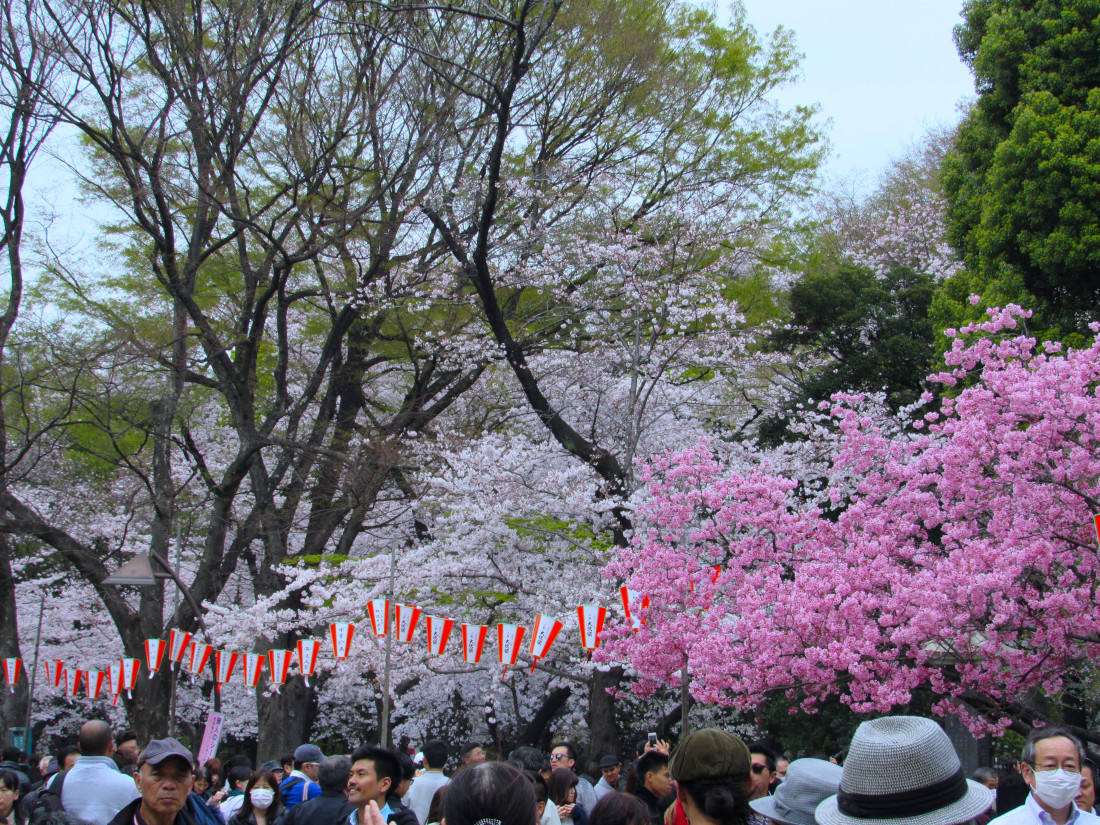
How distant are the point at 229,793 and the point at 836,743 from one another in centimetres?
847

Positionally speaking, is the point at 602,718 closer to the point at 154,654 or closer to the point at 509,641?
the point at 509,641

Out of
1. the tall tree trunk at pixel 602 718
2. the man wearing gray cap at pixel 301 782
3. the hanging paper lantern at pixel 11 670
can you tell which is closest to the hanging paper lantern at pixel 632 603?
the tall tree trunk at pixel 602 718

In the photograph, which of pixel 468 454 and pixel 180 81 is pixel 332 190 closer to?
pixel 180 81

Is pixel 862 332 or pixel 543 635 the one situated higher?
pixel 862 332

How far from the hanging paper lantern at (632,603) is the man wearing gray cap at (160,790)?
7.28m

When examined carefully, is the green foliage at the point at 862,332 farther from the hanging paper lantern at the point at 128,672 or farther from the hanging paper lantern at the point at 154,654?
the hanging paper lantern at the point at 128,672

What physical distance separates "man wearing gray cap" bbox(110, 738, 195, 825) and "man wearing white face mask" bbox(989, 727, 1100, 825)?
271 centimetres

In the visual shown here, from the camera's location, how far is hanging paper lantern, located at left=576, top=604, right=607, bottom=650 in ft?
33.3

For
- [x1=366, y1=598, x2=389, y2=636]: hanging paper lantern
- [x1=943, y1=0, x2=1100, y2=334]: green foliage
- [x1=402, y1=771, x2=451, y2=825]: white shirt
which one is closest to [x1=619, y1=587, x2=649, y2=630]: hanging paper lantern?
[x1=366, y1=598, x2=389, y2=636]: hanging paper lantern

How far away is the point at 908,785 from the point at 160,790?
2.38 metres

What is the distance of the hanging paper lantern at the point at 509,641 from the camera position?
35.6ft

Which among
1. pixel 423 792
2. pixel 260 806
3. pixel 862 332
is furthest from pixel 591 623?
pixel 862 332

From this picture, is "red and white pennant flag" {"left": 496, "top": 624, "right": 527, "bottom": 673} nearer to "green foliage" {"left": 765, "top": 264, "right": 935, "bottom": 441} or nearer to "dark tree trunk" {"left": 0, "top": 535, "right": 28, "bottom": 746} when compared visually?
"green foliage" {"left": 765, "top": 264, "right": 935, "bottom": 441}

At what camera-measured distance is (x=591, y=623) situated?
10.2 m
